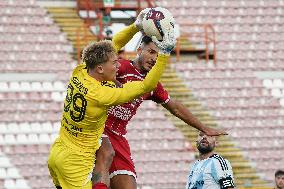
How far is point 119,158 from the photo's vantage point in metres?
8.43

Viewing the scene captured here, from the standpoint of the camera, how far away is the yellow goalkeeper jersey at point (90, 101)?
291 inches

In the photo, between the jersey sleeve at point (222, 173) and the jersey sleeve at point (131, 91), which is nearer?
the jersey sleeve at point (131, 91)

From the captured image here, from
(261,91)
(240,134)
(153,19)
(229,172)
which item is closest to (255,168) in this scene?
(240,134)

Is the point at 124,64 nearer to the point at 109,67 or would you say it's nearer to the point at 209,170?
the point at 109,67

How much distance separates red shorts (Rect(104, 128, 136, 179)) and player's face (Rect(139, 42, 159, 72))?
0.69 m

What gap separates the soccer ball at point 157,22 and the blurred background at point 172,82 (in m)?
9.62

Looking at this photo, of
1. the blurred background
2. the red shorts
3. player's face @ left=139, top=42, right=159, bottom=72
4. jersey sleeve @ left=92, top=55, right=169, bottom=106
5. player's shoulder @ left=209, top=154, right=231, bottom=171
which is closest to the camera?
jersey sleeve @ left=92, top=55, right=169, bottom=106

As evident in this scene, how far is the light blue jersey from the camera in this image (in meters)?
9.60

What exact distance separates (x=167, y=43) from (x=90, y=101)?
791 millimetres

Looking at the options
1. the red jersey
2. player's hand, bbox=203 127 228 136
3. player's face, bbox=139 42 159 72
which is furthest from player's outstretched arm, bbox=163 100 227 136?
player's face, bbox=139 42 159 72

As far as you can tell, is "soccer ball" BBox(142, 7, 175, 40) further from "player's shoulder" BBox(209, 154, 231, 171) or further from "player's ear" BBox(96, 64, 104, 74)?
"player's shoulder" BBox(209, 154, 231, 171)

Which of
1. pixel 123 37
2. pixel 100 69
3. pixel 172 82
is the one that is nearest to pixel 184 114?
pixel 123 37

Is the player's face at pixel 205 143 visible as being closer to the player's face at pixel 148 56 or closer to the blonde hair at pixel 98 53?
the player's face at pixel 148 56

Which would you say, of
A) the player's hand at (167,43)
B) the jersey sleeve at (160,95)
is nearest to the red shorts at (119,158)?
the jersey sleeve at (160,95)
